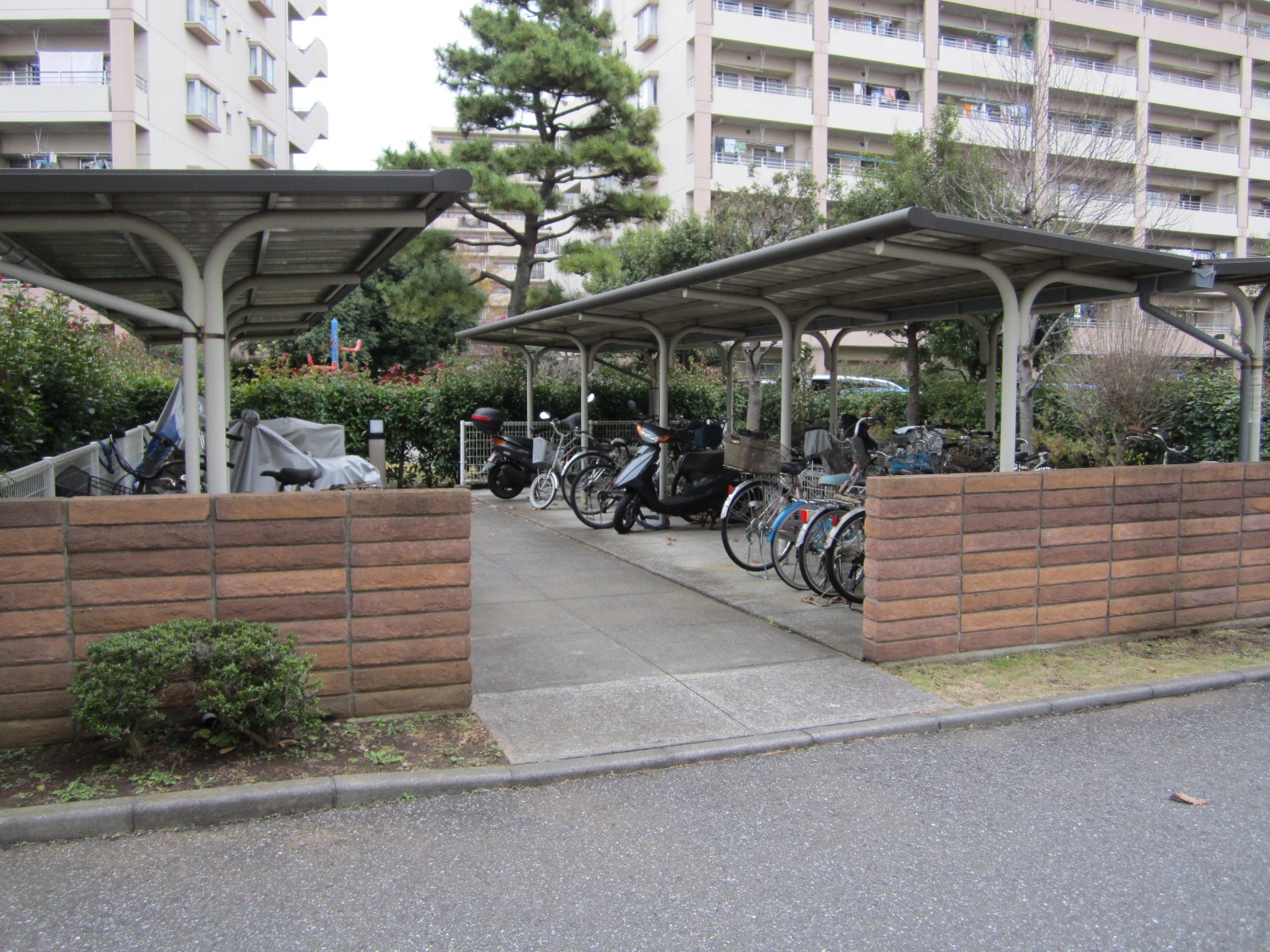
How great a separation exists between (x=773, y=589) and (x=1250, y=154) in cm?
4209

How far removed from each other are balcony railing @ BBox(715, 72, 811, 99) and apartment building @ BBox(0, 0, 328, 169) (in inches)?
653

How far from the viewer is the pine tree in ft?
56.0

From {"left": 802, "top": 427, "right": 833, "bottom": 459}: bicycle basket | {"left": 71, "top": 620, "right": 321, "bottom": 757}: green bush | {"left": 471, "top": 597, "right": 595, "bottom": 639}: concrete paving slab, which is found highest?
{"left": 802, "top": 427, "right": 833, "bottom": 459}: bicycle basket

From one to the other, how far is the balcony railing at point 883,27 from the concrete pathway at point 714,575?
2870cm

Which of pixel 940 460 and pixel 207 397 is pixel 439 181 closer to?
pixel 207 397

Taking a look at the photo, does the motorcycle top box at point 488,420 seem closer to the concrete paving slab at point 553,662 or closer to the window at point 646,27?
the concrete paving slab at point 553,662

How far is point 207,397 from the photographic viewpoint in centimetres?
479

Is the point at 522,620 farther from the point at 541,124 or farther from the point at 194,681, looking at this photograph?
the point at 541,124

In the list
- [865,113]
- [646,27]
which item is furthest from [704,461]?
[646,27]

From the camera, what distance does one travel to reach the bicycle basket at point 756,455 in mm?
9227

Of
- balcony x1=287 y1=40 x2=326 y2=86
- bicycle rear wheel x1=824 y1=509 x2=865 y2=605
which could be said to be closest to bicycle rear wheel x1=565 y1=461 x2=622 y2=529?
bicycle rear wheel x1=824 y1=509 x2=865 y2=605

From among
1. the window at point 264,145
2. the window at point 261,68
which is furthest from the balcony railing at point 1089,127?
the window at point 261,68

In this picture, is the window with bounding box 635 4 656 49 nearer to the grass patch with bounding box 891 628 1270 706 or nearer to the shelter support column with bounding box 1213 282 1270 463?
the shelter support column with bounding box 1213 282 1270 463

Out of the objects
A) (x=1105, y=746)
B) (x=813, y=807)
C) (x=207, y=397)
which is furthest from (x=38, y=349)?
(x=1105, y=746)
